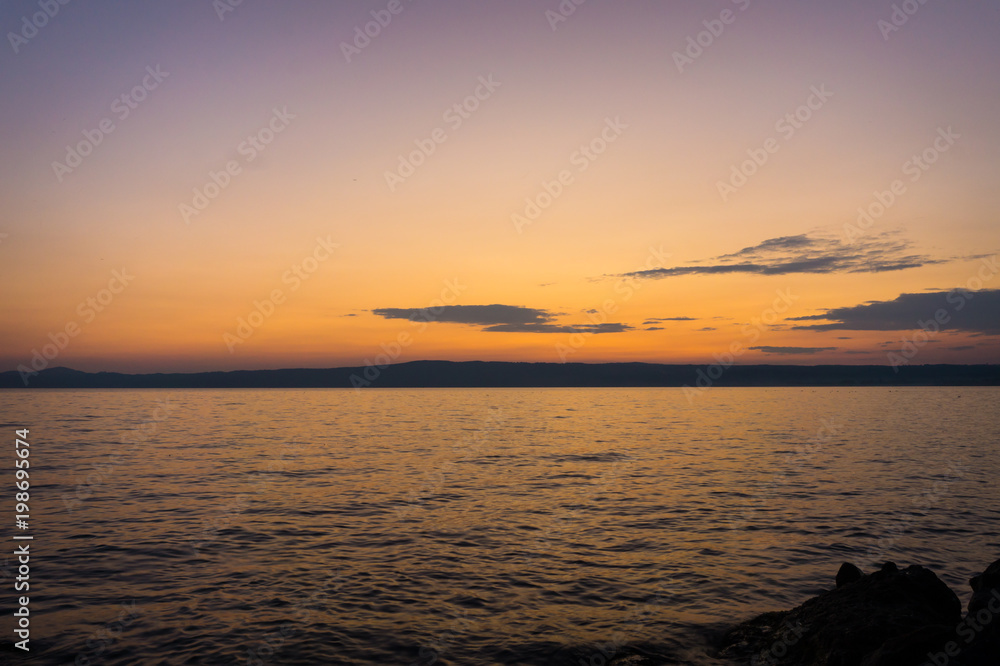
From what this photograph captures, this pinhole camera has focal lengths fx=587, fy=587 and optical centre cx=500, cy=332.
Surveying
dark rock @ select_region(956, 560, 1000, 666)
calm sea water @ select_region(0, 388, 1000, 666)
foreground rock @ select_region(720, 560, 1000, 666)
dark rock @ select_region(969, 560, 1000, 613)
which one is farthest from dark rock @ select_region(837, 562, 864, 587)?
dark rock @ select_region(956, 560, 1000, 666)

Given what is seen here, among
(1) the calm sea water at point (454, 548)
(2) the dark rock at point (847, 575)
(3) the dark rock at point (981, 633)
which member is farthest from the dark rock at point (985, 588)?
(1) the calm sea water at point (454, 548)

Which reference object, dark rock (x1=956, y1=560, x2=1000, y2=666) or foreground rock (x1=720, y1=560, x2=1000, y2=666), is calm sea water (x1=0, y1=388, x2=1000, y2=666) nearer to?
foreground rock (x1=720, y1=560, x2=1000, y2=666)

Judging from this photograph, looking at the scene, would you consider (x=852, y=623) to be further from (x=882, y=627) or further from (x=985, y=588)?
(x=985, y=588)

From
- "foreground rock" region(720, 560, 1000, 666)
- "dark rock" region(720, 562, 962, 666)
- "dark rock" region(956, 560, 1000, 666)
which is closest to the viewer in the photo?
"dark rock" region(956, 560, 1000, 666)

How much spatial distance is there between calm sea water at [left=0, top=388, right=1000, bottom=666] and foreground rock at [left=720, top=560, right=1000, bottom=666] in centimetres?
133

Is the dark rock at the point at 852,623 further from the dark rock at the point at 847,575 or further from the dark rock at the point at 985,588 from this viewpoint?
the dark rock at the point at 985,588

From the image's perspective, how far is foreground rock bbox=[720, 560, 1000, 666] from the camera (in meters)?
8.43

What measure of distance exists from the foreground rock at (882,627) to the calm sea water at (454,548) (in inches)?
52.2

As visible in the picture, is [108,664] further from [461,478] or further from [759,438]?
[759,438]

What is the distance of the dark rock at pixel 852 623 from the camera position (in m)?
10.1

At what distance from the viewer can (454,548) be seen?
1911cm

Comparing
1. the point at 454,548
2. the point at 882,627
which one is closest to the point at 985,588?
the point at 882,627

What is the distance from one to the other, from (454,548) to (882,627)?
1216cm

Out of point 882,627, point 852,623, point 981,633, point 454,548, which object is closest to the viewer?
point 981,633
